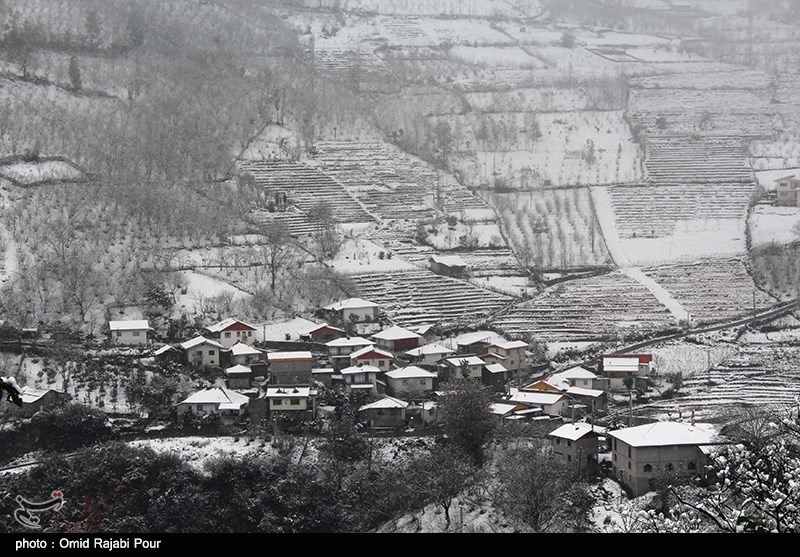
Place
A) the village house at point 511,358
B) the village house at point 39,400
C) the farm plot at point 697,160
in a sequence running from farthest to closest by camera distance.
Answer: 1. the farm plot at point 697,160
2. the village house at point 511,358
3. the village house at point 39,400

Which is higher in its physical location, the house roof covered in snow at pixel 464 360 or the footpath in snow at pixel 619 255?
the footpath in snow at pixel 619 255

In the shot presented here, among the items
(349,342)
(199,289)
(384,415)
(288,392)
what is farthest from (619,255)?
(288,392)

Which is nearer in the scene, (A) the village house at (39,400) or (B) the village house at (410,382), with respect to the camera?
(A) the village house at (39,400)

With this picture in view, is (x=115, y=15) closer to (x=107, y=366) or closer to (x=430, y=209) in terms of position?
(x=430, y=209)

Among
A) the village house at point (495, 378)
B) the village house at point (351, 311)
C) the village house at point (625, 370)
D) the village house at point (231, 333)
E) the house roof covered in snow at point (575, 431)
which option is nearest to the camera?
the house roof covered in snow at point (575, 431)

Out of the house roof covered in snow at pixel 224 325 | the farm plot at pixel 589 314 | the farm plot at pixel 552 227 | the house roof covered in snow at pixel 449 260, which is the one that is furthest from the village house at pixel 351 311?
the farm plot at pixel 552 227

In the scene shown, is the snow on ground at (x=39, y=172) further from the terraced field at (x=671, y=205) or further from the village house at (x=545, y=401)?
the terraced field at (x=671, y=205)
